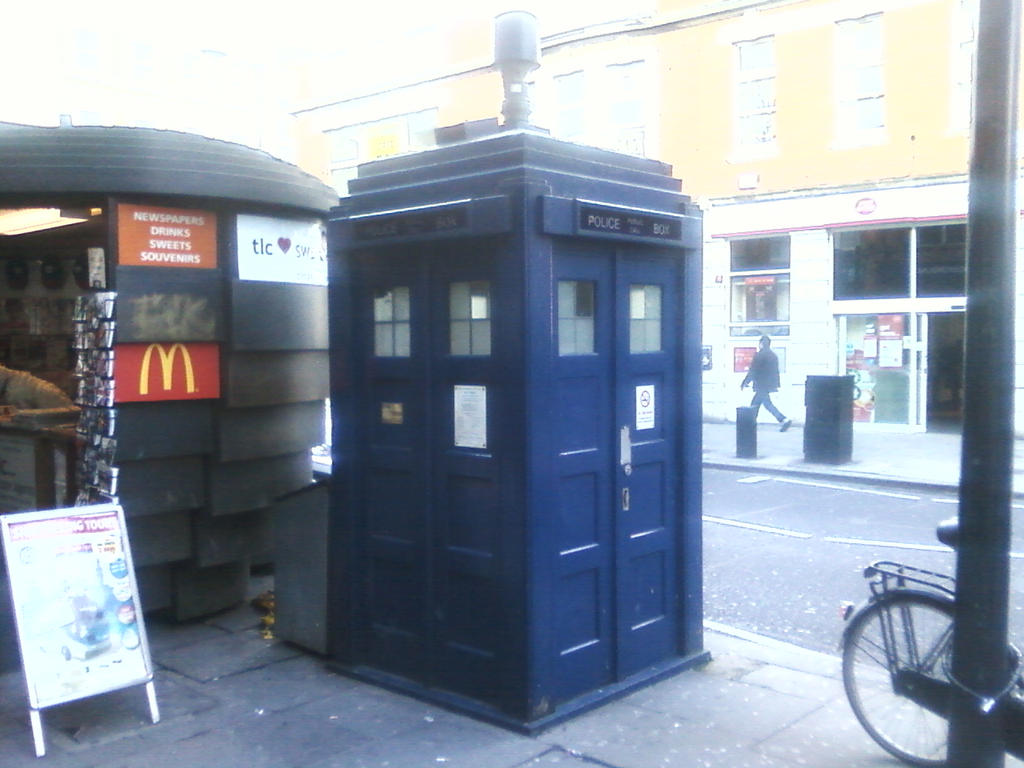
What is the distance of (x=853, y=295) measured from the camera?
18.8m

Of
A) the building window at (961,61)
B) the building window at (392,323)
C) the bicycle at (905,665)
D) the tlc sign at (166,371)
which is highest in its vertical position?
the building window at (961,61)

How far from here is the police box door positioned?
477 cm

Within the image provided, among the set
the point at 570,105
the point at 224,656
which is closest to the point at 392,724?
the point at 224,656

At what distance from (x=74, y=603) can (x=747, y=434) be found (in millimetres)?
12179

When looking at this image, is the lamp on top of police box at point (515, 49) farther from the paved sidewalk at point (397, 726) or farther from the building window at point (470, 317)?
the paved sidewalk at point (397, 726)

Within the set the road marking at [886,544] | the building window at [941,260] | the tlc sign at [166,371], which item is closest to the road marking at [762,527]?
the road marking at [886,544]

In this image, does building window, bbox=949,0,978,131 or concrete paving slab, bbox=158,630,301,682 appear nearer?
concrete paving slab, bbox=158,630,301,682

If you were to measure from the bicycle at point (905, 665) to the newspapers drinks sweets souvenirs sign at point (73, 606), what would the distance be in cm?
323

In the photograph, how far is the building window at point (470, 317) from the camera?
4754 mm

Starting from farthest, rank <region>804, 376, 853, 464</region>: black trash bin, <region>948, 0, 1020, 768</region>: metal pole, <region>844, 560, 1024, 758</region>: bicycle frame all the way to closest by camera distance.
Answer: <region>804, 376, 853, 464</region>: black trash bin, <region>844, 560, 1024, 758</region>: bicycle frame, <region>948, 0, 1020, 768</region>: metal pole

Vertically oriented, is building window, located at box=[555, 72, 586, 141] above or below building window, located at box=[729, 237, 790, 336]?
above

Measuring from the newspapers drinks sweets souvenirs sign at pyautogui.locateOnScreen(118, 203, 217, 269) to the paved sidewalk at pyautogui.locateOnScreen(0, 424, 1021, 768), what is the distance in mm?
2247

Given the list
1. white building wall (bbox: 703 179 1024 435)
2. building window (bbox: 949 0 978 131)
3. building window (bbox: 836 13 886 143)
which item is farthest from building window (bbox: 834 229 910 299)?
building window (bbox: 949 0 978 131)

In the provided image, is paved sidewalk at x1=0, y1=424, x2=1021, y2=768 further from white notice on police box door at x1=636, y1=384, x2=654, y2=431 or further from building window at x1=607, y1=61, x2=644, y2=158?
building window at x1=607, y1=61, x2=644, y2=158
